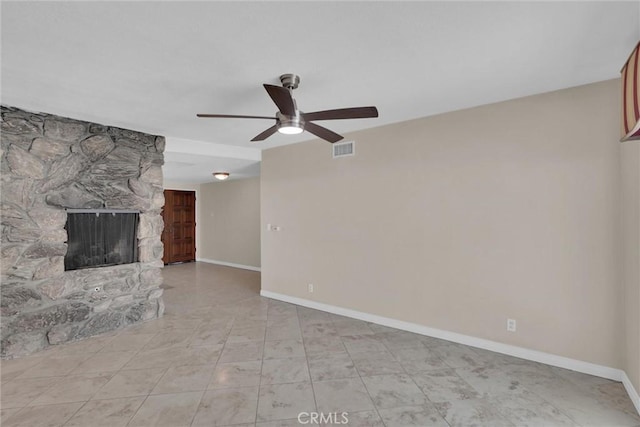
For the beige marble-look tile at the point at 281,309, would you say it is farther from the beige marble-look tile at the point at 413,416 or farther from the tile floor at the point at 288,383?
the beige marble-look tile at the point at 413,416

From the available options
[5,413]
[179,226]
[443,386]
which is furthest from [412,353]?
[179,226]

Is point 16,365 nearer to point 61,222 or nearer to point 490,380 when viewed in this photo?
point 61,222

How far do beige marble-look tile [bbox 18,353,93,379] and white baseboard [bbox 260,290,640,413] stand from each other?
2759 mm

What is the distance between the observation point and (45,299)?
10.4 feet

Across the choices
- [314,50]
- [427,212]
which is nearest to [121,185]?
[314,50]

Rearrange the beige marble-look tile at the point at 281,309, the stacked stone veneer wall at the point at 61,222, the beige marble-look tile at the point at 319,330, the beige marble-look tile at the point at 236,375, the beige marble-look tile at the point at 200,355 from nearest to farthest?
1. the beige marble-look tile at the point at 236,375
2. the beige marble-look tile at the point at 200,355
3. the stacked stone veneer wall at the point at 61,222
4. the beige marble-look tile at the point at 319,330
5. the beige marble-look tile at the point at 281,309

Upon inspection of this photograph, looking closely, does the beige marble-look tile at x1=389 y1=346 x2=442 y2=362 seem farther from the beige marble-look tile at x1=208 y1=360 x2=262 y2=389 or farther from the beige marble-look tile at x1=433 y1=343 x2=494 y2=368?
the beige marble-look tile at x1=208 y1=360 x2=262 y2=389

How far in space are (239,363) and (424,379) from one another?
1663mm

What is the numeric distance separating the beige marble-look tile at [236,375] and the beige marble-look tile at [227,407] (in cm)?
7

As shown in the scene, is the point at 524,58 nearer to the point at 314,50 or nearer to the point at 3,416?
the point at 314,50

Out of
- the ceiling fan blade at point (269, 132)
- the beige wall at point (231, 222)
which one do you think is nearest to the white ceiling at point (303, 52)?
the ceiling fan blade at point (269, 132)

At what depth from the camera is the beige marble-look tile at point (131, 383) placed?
2385 millimetres

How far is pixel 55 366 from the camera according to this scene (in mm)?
2809

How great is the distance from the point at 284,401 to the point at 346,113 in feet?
7.26
